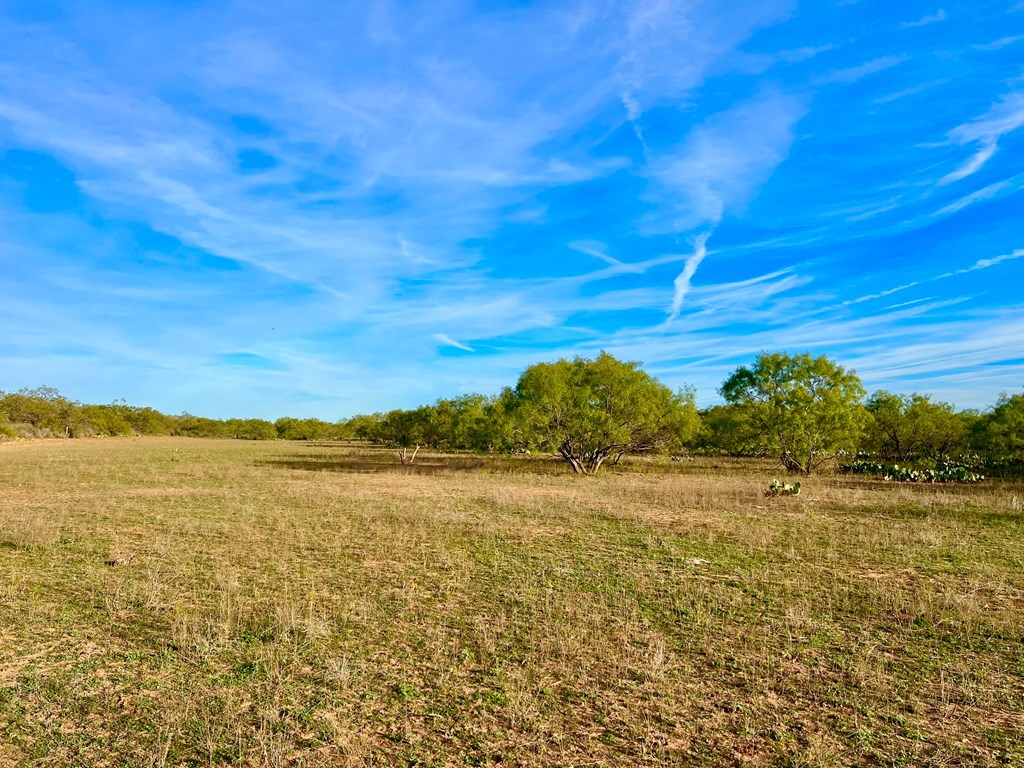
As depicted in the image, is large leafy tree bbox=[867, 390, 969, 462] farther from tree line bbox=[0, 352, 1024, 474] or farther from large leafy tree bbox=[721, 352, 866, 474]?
large leafy tree bbox=[721, 352, 866, 474]

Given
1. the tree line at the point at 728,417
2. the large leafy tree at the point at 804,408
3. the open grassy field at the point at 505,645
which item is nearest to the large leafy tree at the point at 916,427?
the tree line at the point at 728,417

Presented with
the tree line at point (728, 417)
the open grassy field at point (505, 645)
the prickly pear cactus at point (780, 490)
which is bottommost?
the open grassy field at point (505, 645)

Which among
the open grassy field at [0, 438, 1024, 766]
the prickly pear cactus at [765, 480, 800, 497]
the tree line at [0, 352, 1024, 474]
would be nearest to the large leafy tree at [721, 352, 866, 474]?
the tree line at [0, 352, 1024, 474]

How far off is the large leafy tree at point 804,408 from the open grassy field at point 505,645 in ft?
88.8

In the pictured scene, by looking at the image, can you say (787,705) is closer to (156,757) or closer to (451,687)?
(451,687)

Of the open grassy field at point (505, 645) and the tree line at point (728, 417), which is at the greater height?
the tree line at point (728, 417)

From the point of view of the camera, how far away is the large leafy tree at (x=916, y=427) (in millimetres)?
55375

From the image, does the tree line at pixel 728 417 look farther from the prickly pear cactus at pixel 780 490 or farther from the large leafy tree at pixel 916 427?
the prickly pear cactus at pixel 780 490

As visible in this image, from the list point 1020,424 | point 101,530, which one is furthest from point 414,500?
point 1020,424

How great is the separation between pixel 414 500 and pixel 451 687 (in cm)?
1911

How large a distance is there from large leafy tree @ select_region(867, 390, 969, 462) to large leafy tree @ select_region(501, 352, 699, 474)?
26.8 metres

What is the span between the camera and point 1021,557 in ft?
49.7

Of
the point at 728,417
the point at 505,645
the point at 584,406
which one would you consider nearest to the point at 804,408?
the point at 728,417

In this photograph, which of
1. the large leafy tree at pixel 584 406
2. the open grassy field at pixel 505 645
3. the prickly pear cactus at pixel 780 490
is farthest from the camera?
the large leafy tree at pixel 584 406
